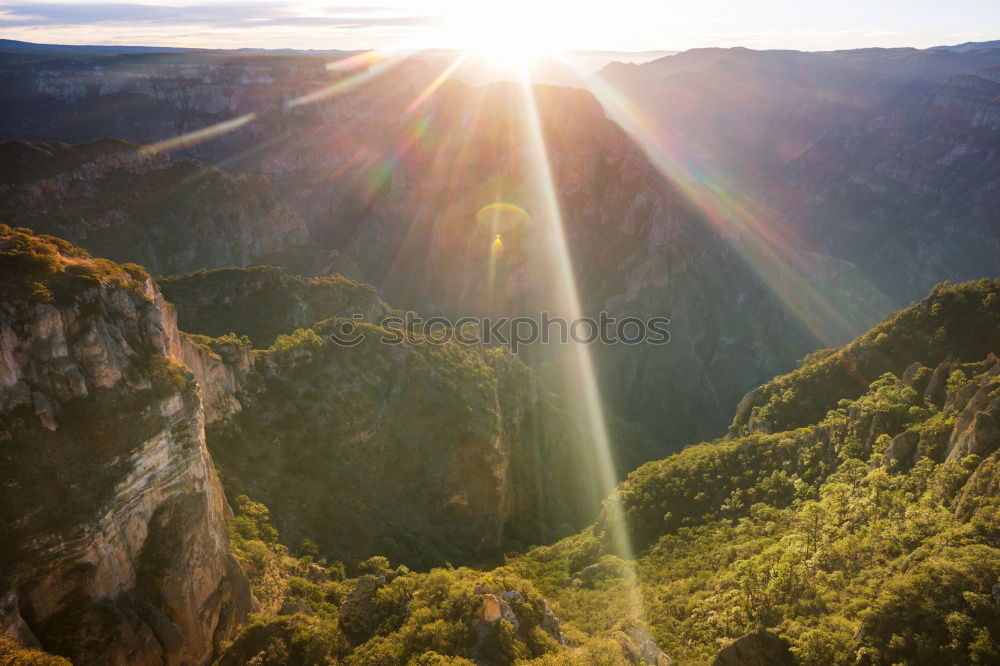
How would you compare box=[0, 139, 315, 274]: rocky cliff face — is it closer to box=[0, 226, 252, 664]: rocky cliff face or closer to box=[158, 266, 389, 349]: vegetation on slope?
box=[158, 266, 389, 349]: vegetation on slope

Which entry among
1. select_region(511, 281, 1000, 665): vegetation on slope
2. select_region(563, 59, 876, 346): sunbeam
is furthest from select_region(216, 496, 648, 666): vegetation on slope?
select_region(563, 59, 876, 346): sunbeam

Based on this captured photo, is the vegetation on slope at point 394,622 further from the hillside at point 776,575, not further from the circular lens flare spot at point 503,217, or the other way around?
the circular lens flare spot at point 503,217

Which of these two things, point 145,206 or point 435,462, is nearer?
point 435,462

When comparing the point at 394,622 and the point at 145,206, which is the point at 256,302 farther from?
the point at 394,622

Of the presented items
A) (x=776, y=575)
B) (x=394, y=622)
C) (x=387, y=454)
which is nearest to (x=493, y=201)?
(x=387, y=454)

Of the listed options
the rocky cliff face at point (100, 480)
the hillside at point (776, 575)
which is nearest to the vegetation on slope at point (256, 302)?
the hillside at point (776, 575)

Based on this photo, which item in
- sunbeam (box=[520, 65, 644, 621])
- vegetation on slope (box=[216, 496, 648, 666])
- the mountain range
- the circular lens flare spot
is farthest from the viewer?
the circular lens flare spot

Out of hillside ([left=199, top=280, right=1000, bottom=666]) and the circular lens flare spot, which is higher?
the circular lens flare spot
